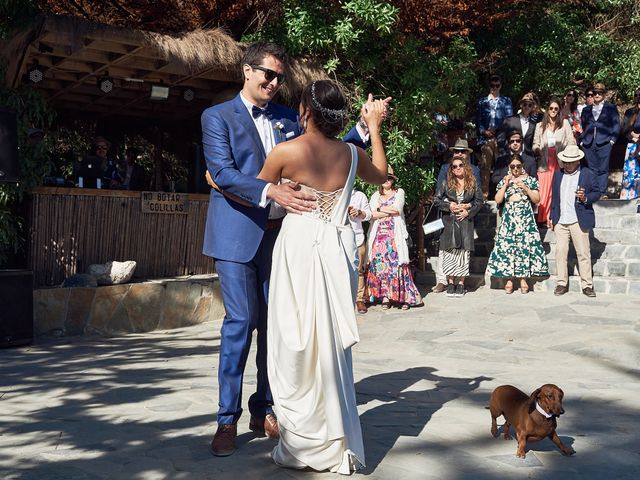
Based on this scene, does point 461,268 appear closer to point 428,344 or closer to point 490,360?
point 428,344

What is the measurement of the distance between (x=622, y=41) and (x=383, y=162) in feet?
49.4

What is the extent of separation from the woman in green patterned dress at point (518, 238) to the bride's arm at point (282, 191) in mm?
7493

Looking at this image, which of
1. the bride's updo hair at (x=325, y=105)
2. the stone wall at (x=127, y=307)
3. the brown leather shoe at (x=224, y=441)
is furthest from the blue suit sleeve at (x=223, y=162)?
the stone wall at (x=127, y=307)

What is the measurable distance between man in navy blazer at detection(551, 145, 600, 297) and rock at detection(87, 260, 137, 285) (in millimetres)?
5510

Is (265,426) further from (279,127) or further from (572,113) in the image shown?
(572,113)

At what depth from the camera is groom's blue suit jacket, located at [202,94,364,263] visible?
13.9 ft

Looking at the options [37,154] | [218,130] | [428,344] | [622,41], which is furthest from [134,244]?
[622,41]

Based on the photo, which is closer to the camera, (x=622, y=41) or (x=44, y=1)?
(x=44, y=1)

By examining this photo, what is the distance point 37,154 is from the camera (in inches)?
372

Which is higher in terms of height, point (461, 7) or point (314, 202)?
point (461, 7)

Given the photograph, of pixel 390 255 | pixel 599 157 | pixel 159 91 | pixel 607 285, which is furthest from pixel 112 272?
pixel 599 157

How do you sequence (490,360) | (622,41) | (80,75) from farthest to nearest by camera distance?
(622,41) → (80,75) → (490,360)

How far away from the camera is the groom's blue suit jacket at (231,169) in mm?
4250

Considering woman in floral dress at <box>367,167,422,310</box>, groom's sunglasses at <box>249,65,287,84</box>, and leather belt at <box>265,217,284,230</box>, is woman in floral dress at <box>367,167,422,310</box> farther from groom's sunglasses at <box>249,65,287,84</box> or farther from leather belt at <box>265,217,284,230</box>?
groom's sunglasses at <box>249,65,287,84</box>
